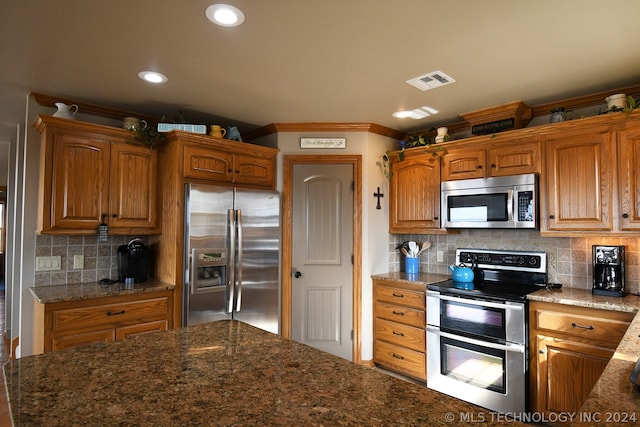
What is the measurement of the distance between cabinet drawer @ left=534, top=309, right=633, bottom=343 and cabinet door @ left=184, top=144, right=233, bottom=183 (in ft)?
9.00

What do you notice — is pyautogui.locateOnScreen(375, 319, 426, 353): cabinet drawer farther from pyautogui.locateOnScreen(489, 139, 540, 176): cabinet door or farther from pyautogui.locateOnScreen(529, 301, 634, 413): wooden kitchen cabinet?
pyautogui.locateOnScreen(489, 139, 540, 176): cabinet door

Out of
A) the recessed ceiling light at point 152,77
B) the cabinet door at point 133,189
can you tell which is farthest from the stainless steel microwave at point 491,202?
the cabinet door at point 133,189

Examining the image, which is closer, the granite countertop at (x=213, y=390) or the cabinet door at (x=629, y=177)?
the granite countertop at (x=213, y=390)

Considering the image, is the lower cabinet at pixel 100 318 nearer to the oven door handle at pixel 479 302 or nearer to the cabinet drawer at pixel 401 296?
the cabinet drawer at pixel 401 296

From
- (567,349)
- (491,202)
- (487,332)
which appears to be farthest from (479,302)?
(491,202)

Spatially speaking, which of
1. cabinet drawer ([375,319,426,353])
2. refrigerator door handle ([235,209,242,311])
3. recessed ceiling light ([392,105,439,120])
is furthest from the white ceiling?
cabinet drawer ([375,319,426,353])

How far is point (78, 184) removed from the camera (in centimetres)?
279

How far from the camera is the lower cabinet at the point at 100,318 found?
7.93 feet

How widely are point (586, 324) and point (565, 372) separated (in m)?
0.35

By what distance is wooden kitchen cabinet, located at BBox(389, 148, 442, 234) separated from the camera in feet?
11.6

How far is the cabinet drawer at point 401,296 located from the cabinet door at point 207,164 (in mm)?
1815

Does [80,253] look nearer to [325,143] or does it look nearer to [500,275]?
[325,143]

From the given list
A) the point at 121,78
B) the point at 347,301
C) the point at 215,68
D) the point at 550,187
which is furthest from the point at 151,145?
the point at 550,187

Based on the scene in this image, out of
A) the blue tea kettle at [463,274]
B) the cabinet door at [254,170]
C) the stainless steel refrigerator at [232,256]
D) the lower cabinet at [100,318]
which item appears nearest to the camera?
the lower cabinet at [100,318]
